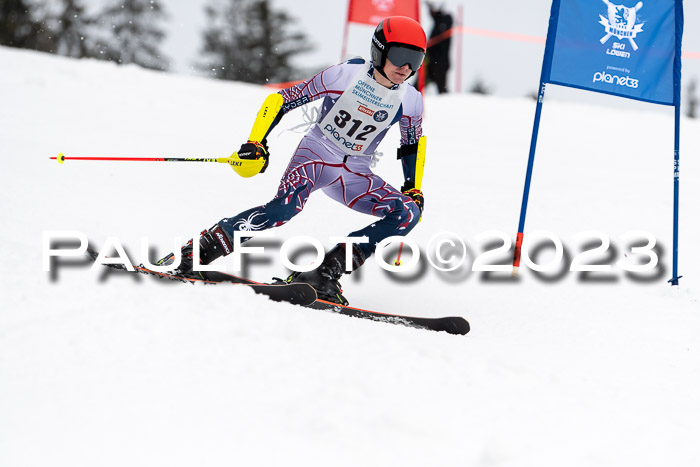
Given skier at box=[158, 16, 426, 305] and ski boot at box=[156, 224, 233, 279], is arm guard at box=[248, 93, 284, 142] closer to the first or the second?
skier at box=[158, 16, 426, 305]

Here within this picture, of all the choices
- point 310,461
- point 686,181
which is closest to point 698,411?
point 310,461

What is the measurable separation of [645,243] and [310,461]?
4743 mm

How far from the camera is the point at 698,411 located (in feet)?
8.63

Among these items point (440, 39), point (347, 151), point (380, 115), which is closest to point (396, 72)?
point (380, 115)

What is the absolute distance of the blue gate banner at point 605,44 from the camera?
4.68 meters

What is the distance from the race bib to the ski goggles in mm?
205

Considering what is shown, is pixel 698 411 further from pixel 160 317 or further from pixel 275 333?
pixel 160 317

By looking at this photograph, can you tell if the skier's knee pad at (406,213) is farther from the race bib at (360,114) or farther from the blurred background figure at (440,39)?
the blurred background figure at (440,39)

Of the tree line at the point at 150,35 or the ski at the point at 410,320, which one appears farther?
the tree line at the point at 150,35

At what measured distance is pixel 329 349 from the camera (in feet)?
8.53

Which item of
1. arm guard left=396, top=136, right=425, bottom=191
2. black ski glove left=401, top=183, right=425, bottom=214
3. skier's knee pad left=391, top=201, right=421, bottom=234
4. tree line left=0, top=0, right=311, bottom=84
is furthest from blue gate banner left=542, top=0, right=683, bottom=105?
tree line left=0, top=0, right=311, bottom=84

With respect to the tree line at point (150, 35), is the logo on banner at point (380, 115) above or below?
below

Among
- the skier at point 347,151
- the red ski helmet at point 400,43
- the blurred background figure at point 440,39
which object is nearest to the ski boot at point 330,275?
the skier at point 347,151

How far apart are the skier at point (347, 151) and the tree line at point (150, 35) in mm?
25146
